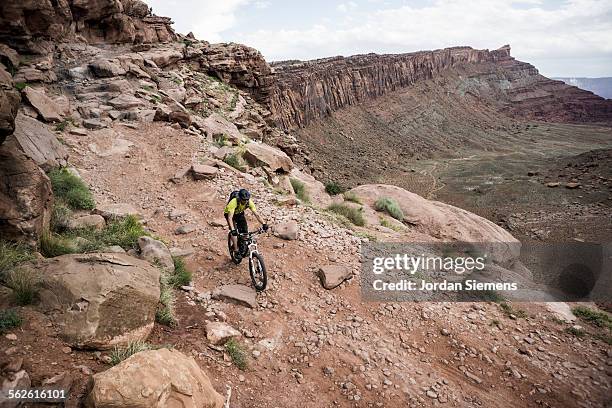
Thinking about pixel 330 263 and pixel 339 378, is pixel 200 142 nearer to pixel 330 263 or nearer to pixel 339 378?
pixel 330 263

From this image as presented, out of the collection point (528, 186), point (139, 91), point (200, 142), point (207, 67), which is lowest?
point (528, 186)

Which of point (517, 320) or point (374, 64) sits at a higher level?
point (374, 64)

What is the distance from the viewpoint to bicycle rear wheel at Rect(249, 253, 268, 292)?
6.93 meters

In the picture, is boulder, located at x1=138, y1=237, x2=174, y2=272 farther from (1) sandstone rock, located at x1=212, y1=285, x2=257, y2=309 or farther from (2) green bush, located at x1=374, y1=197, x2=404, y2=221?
(2) green bush, located at x1=374, y1=197, x2=404, y2=221

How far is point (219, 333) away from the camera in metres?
5.79

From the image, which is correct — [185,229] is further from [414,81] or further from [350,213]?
[414,81]

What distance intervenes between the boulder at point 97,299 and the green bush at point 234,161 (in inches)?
312

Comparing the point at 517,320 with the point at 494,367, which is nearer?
the point at 494,367

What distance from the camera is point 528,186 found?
125ft

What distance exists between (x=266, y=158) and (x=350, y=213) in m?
4.49

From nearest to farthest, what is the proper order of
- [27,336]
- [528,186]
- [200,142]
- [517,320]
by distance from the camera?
[27,336] < [517,320] < [200,142] < [528,186]

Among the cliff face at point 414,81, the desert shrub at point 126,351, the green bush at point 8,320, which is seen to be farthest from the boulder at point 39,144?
the cliff face at point 414,81

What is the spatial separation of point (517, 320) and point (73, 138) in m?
14.2

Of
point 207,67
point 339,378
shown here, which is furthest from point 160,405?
point 207,67
